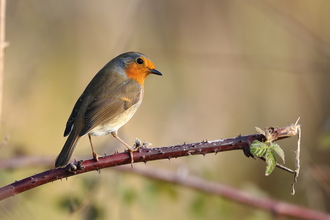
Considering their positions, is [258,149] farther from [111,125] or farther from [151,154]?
[111,125]

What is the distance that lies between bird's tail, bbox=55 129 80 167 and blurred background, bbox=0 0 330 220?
262cm

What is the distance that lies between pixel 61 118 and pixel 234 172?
303 cm

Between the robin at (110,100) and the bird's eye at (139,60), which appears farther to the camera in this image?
the bird's eye at (139,60)

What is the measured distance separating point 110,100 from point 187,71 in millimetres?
3529

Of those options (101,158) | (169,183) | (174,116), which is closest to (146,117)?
(174,116)

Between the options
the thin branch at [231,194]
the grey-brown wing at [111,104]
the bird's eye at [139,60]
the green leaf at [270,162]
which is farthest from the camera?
the thin branch at [231,194]

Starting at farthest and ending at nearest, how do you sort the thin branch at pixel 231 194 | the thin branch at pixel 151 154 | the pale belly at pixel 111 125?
the thin branch at pixel 231 194, the pale belly at pixel 111 125, the thin branch at pixel 151 154

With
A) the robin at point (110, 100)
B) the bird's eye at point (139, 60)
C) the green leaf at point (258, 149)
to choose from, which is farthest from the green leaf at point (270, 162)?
the bird's eye at point (139, 60)

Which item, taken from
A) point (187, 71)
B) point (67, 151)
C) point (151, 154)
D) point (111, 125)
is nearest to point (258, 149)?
point (151, 154)

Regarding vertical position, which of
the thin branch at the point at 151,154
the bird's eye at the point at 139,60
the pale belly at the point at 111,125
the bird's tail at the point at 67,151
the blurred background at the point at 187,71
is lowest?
the thin branch at the point at 151,154

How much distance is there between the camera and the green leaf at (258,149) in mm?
1934

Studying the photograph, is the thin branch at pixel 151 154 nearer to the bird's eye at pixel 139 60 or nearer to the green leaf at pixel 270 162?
the green leaf at pixel 270 162

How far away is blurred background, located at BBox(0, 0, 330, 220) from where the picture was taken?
18.8 feet

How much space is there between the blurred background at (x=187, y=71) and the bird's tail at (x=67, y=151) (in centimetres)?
262
